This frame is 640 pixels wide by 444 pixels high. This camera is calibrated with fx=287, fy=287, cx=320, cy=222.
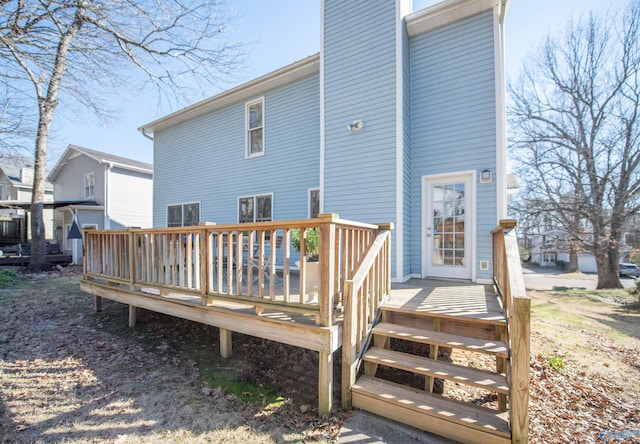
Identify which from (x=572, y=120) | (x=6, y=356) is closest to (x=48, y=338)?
(x=6, y=356)

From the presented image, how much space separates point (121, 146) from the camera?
15.4m

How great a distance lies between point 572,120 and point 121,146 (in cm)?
2132

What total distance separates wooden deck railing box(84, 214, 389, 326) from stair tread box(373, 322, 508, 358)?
680mm

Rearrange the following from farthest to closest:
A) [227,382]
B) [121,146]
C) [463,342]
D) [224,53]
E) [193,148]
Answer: [121,146] → [193,148] → [224,53] → [227,382] → [463,342]

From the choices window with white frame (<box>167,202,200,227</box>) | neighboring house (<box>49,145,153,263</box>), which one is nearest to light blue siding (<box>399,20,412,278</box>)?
window with white frame (<box>167,202,200,227</box>)

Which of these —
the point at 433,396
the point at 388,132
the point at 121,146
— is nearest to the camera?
the point at 433,396

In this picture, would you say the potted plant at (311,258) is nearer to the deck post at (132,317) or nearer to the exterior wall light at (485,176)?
the deck post at (132,317)

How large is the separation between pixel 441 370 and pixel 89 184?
18242mm

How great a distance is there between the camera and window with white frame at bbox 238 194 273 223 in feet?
25.6

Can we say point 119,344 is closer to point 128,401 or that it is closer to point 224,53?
point 128,401

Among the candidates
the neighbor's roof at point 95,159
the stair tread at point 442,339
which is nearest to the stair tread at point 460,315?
the stair tread at point 442,339

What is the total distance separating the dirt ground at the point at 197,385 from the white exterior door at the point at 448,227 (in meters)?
1.63

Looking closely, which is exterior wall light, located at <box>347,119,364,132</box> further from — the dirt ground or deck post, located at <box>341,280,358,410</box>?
the dirt ground

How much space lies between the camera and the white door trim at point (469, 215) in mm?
5168
